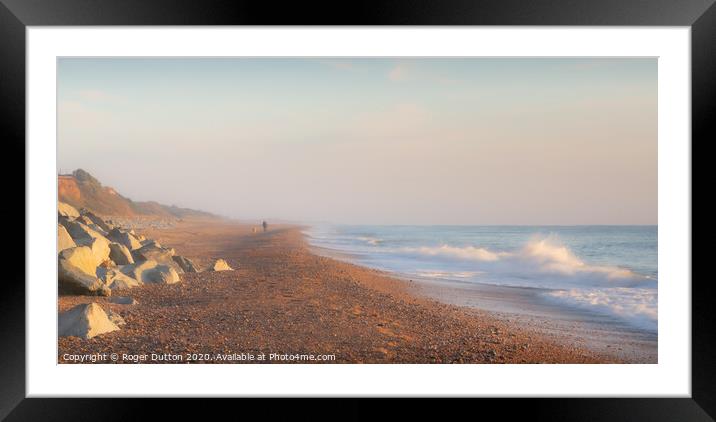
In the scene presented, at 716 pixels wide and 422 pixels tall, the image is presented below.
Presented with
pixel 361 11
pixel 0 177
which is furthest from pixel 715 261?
pixel 0 177

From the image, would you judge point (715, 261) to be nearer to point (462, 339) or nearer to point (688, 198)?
point (688, 198)

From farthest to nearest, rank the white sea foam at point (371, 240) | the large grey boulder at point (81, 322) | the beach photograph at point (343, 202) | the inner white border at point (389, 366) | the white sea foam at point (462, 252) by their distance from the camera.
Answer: the white sea foam at point (462, 252) → the white sea foam at point (371, 240) → the beach photograph at point (343, 202) → the large grey boulder at point (81, 322) → the inner white border at point (389, 366)

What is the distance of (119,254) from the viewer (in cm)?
336

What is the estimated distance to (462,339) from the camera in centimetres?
287

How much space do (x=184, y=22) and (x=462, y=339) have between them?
250 centimetres

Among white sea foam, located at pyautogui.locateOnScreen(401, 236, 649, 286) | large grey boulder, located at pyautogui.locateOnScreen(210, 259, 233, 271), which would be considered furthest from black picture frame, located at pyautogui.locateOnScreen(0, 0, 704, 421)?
white sea foam, located at pyautogui.locateOnScreen(401, 236, 649, 286)

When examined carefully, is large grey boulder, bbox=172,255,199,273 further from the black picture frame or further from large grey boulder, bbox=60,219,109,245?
the black picture frame

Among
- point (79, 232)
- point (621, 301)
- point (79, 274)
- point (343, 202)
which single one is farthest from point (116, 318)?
point (621, 301)

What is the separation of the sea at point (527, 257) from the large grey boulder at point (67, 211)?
235 centimetres

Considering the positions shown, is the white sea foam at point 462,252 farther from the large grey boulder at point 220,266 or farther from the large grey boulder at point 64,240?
the large grey boulder at point 64,240

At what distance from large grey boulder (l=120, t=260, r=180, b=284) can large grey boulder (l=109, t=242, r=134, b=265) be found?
7 cm

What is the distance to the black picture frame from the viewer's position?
1.93m

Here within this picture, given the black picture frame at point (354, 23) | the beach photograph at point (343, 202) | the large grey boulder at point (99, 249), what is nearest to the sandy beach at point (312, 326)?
the beach photograph at point (343, 202)

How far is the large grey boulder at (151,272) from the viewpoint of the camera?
3.27 metres
